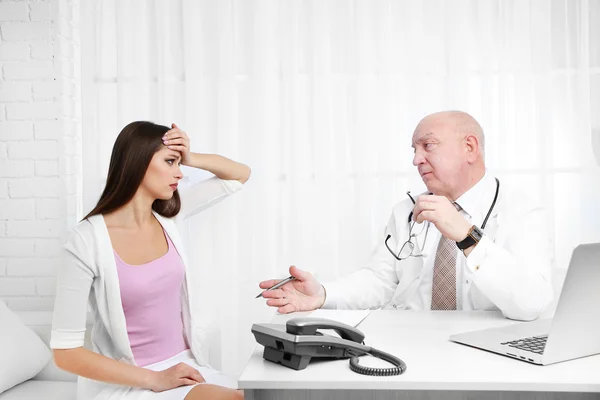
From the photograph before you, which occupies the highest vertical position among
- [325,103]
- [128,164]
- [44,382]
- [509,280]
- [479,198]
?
[325,103]

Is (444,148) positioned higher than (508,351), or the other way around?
(444,148)

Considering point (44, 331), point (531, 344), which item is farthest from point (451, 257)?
point (44, 331)

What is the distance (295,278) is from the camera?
6.17ft

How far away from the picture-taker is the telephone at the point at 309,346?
4.00 feet

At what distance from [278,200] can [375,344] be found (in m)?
1.66

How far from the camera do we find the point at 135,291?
1.94 meters

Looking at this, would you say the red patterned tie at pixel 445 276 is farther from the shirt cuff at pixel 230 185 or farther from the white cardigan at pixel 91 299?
the white cardigan at pixel 91 299

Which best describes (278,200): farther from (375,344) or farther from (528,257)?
(375,344)

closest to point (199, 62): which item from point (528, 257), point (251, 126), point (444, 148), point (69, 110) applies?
point (251, 126)

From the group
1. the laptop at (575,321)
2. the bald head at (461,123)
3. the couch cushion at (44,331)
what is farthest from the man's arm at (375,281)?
the couch cushion at (44,331)

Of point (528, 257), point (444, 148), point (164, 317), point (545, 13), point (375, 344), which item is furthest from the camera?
point (545, 13)

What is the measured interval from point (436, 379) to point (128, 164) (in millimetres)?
1306

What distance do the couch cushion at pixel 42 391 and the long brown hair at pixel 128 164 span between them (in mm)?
773

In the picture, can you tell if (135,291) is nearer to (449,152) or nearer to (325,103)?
(449,152)
